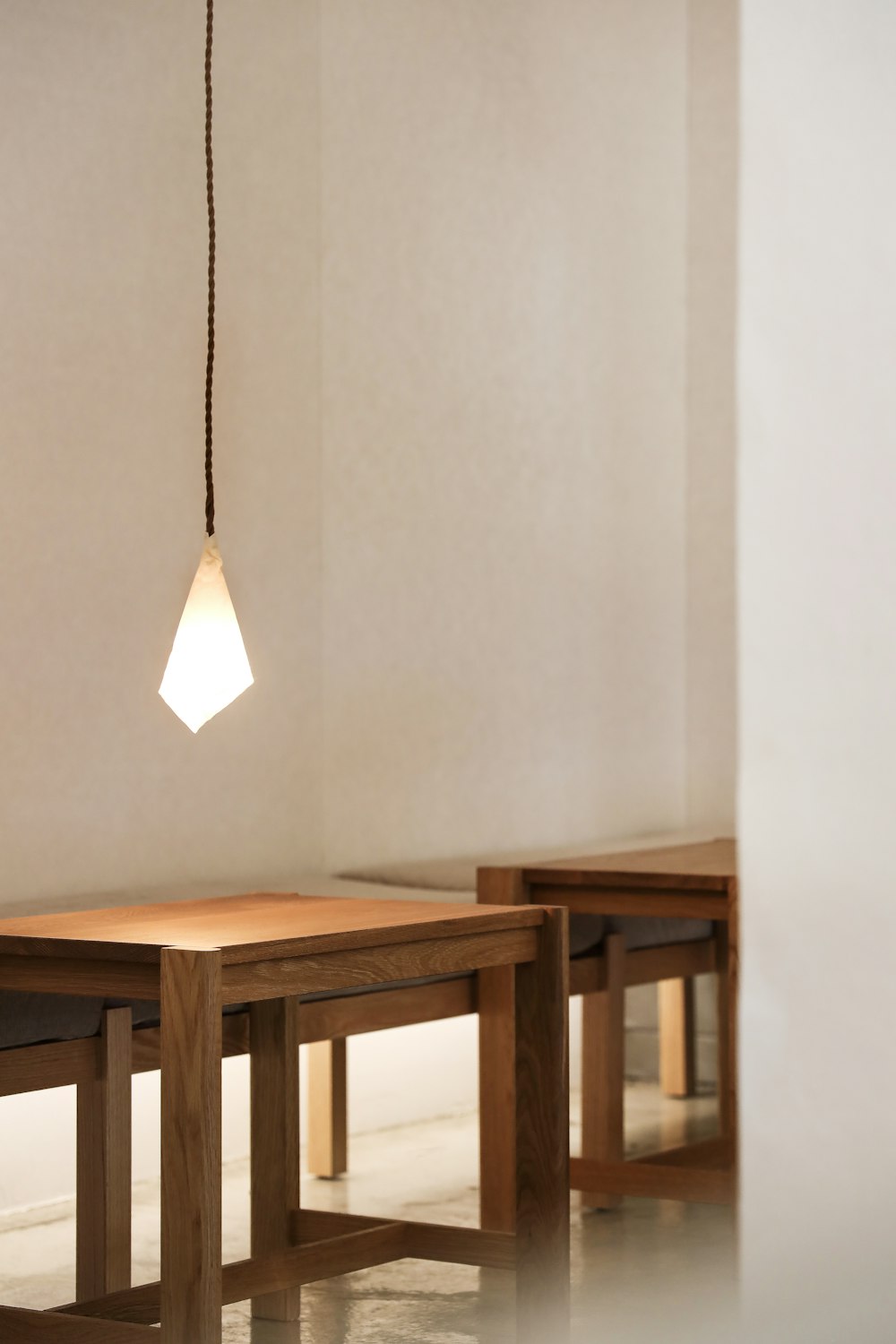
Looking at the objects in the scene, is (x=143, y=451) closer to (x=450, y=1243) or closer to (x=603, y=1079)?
(x=603, y=1079)

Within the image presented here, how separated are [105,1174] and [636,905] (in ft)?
3.86

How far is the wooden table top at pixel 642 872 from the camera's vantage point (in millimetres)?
3154

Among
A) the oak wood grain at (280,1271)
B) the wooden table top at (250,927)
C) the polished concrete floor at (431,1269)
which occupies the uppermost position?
the wooden table top at (250,927)

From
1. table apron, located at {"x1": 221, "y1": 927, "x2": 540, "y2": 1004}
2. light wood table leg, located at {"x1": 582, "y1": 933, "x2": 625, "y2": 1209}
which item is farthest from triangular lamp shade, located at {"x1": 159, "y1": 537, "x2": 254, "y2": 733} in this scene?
light wood table leg, located at {"x1": 582, "y1": 933, "x2": 625, "y2": 1209}

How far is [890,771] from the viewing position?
0.88 metres

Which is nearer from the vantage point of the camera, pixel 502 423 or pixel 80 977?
pixel 80 977

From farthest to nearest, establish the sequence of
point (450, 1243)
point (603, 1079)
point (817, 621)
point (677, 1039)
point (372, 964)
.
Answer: point (677, 1039) < point (603, 1079) < point (450, 1243) < point (372, 964) < point (817, 621)

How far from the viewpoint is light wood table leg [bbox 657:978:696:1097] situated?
4656 millimetres

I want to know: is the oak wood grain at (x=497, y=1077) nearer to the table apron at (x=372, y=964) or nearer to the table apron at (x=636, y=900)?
the table apron at (x=636, y=900)

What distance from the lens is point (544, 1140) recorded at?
8.33 ft

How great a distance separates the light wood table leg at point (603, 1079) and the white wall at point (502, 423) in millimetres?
1030

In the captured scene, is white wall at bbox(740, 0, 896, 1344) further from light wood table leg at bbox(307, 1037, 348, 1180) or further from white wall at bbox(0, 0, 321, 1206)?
light wood table leg at bbox(307, 1037, 348, 1180)

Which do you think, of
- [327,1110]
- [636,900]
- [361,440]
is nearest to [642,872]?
[636,900]

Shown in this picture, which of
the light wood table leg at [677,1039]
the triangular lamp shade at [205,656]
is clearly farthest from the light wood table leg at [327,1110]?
the triangular lamp shade at [205,656]
